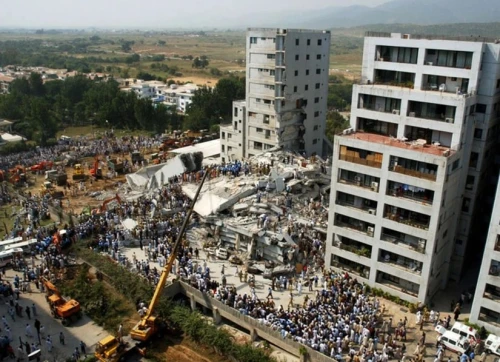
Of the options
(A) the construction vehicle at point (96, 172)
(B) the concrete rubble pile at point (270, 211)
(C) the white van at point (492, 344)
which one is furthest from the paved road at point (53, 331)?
(A) the construction vehicle at point (96, 172)

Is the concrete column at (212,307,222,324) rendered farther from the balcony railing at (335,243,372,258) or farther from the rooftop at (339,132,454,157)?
the rooftop at (339,132,454,157)

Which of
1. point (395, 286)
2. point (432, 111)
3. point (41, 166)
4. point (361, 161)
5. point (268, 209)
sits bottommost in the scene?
point (41, 166)

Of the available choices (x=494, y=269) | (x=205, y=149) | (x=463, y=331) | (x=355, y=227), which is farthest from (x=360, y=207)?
(x=205, y=149)

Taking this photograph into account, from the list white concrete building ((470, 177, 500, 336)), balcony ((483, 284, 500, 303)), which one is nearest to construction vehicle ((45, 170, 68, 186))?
white concrete building ((470, 177, 500, 336))

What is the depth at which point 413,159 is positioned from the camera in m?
31.9

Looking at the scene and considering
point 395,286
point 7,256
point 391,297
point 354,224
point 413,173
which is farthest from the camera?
point 7,256

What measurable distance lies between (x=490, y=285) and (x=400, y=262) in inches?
250

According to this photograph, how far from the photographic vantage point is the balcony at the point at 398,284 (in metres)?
34.7

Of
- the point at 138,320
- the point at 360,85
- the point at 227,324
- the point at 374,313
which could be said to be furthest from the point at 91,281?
the point at 360,85

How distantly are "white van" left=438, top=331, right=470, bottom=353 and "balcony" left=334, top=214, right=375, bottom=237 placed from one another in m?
9.02

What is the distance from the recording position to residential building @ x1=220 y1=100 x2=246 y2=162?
65.8 metres

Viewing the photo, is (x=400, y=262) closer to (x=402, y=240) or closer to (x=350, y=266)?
(x=402, y=240)

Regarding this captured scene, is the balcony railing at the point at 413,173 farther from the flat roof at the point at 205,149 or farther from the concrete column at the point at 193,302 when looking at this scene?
the flat roof at the point at 205,149

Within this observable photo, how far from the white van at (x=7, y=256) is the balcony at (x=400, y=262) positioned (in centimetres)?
3188
